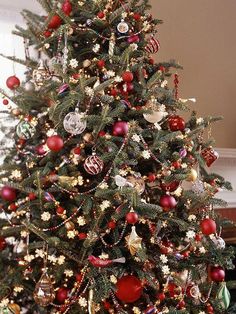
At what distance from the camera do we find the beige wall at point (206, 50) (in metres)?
2.99

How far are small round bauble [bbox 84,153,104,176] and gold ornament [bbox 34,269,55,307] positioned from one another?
42 cm

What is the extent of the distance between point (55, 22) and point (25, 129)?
454mm

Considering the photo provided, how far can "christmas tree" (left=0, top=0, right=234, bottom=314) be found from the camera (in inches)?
62.3

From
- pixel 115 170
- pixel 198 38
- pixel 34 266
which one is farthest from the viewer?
pixel 198 38

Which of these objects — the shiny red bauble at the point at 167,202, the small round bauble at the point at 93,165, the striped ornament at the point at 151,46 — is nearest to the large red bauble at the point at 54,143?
the small round bauble at the point at 93,165

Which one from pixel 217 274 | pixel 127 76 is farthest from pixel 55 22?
pixel 217 274

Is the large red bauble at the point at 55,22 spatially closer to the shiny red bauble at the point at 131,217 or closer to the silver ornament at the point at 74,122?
the silver ornament at the point at 74,122

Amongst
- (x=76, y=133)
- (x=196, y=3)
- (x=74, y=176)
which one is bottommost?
(x=74, y=176)

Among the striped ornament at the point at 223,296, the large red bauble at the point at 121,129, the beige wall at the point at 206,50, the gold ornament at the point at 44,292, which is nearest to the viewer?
the gold ornament at the point at 44,292

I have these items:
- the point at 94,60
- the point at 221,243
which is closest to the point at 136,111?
the point at 94,60

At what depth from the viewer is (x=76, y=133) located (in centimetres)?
161

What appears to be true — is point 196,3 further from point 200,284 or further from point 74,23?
point 200,284

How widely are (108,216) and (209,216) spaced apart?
50 centimetres

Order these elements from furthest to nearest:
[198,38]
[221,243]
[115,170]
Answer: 1. [198,38]
2. [221,243]
3. [115,170]
